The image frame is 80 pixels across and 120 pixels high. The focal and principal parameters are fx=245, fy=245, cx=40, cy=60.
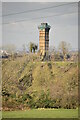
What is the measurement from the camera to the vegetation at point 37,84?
19.3 feet

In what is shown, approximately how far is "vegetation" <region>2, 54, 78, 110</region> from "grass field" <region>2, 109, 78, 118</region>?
24 centimetres

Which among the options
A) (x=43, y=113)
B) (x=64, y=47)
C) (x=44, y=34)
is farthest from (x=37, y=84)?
(x=44, y=34)

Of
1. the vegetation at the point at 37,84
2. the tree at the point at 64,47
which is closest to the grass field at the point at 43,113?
the vegetation at the point at 37,84

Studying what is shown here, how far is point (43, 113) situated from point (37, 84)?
0.83 metres

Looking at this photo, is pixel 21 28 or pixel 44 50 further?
pixel 44 50

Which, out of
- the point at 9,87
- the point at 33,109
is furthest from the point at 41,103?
the point at 9,87

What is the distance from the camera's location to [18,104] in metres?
5.96

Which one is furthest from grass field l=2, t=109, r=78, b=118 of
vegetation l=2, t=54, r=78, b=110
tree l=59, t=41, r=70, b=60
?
tree l=59, t=41, r=70, b=60

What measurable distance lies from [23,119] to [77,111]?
1340 mm

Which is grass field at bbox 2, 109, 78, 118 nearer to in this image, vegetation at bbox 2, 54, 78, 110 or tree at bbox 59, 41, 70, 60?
vegetation at bbox 2, 54, 78, 110

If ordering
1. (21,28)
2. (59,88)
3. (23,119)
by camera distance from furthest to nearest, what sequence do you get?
(59,88) < (21,28) < (23,119)

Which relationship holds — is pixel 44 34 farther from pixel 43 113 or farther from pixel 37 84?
pixel 43 113

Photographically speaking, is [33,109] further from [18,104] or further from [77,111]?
[77,111]

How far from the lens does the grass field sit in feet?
17.4
